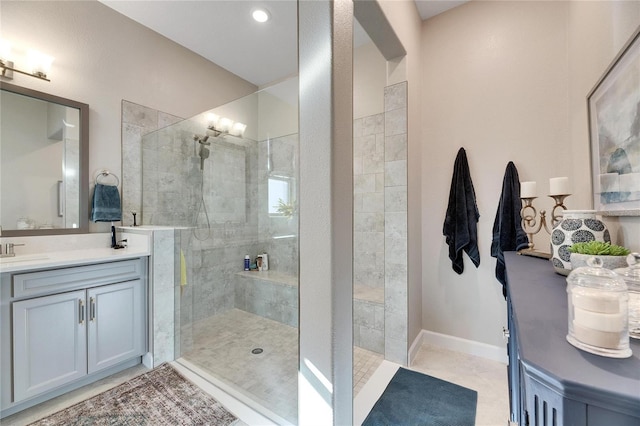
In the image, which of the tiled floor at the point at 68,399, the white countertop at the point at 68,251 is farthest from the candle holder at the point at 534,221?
the tiled floor at the point at 68,399

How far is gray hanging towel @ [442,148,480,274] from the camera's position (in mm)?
2166

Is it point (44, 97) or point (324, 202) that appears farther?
point (44, 97)

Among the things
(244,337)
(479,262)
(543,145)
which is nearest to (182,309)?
(244,337)

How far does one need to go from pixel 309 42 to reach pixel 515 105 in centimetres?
182

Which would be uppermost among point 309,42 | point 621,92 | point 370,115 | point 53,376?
point 370,115

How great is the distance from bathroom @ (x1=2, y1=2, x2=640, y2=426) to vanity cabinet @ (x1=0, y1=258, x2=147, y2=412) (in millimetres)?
614

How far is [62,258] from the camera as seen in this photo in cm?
179

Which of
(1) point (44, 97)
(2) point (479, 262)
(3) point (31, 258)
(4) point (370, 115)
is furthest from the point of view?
(4) point (370, 115)

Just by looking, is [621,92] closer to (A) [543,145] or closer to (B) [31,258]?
(A) [543,145]

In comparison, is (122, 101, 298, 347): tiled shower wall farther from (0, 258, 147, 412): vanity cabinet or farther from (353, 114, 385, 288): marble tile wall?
(353, 114, 385, 288): marble tile wall

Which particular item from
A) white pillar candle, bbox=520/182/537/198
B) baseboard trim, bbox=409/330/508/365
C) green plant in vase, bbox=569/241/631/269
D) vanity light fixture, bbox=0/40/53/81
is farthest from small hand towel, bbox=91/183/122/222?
white pillar candle, bbox=520/182/537/198

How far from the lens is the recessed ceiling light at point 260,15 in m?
2.37

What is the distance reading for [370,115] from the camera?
9.62ft

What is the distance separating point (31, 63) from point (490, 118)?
370 cm
